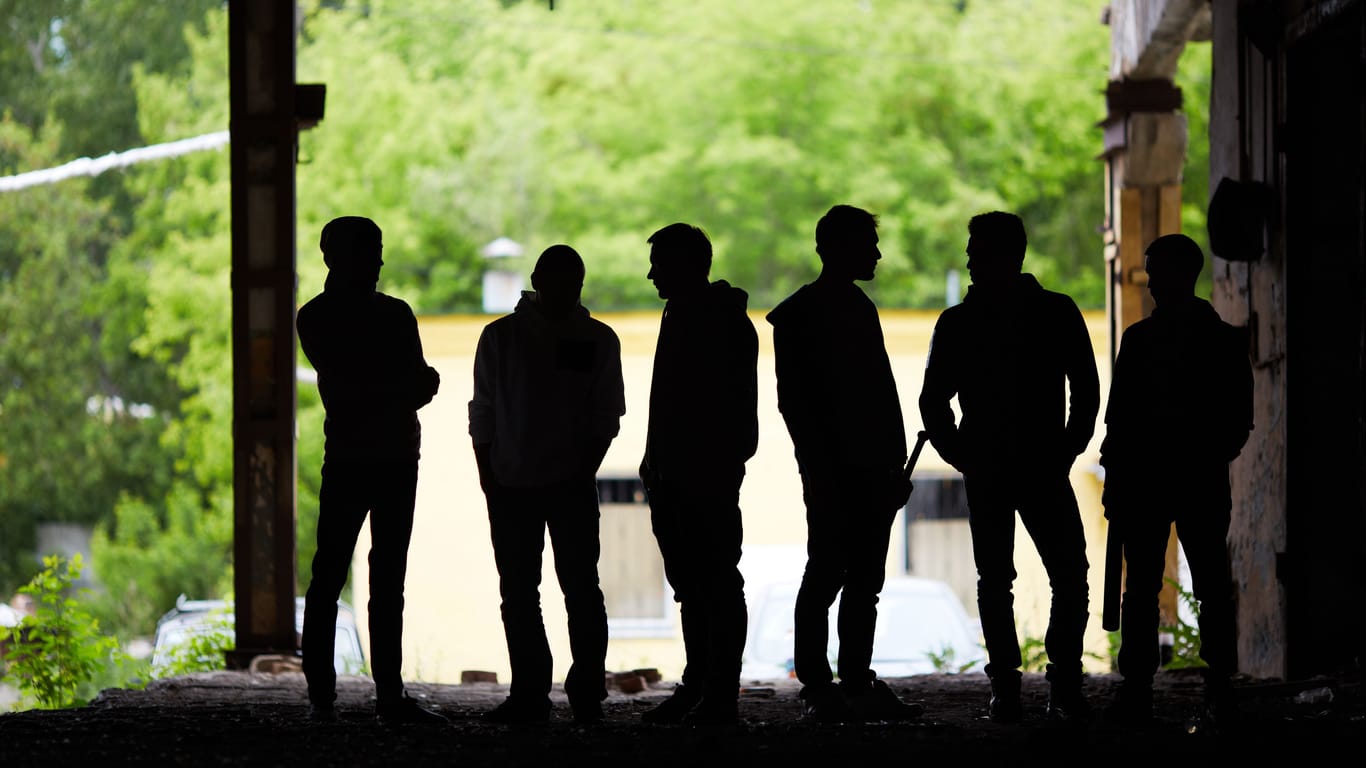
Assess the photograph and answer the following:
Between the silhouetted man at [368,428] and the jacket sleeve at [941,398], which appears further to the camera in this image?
the silhouetted man at [368,428]

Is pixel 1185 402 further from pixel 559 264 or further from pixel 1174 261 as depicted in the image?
pixel 559 264

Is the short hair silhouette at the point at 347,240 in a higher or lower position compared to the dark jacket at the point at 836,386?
higher

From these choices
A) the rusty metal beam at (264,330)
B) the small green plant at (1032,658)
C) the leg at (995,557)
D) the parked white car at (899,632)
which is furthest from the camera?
the parked white car at (899,632)

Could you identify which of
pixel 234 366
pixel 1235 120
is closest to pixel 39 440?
pixel 234 366

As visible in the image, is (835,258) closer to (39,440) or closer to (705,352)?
(705,352)

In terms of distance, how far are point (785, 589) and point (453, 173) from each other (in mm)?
21209

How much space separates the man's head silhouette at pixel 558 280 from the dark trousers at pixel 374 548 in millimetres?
729

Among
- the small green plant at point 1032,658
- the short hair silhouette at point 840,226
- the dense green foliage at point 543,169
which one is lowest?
the small green plant at point 1032,658

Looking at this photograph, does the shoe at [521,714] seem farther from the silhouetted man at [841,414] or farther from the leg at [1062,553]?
the leg at [1062,553]

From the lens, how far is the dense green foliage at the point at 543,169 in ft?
111

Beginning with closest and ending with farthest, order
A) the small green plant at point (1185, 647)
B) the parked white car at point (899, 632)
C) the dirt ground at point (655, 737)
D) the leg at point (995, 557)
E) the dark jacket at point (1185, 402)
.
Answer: the dirt ground at point (655, 737) < the dark jacket at point (1185, 402) < the leg at point (995, 557) < the small green plant at point (1185, 647) < the parked white car at point (899, 632)

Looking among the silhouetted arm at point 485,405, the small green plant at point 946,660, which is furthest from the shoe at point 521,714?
the small green plant at point 946,660

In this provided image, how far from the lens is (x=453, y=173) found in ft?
112

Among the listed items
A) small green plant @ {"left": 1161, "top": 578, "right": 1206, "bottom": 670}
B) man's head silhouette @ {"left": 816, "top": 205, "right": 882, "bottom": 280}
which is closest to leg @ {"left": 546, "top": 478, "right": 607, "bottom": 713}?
man's head silhouette @ {"left": 816, "top": 205, "right": 882, "bottom": 280}
